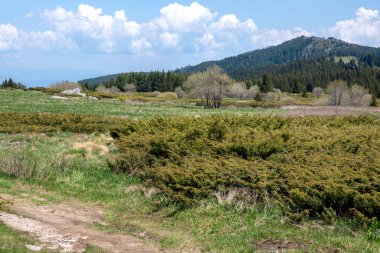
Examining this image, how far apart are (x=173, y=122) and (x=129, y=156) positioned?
3.60 metres

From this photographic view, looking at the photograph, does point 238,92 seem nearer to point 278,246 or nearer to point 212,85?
point 212,85

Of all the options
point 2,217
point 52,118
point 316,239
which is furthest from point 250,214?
point 52,118

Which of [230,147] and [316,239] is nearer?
[316,239]

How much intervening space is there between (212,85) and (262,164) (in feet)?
198

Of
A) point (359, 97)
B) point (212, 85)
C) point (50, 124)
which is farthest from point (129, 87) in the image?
point (50, 124)

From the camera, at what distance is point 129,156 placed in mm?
15109

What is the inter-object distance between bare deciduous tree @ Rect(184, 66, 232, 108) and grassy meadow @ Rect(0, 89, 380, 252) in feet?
171

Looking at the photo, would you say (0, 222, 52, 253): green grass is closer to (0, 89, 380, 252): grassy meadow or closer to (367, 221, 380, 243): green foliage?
(0, 89, 380, 252): grassy meadow

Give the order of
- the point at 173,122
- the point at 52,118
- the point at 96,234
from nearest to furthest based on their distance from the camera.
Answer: the point at 96,234, the point at 173,122, the point at 52,118

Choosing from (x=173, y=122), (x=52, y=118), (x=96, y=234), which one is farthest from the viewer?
(x=52, y=118)

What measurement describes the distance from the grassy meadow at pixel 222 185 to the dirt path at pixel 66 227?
39 centimetres

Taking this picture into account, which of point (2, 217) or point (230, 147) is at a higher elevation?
point (230, 147)

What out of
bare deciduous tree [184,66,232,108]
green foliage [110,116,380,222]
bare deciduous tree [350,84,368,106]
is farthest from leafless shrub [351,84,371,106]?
green foliage [110,116,380,222]

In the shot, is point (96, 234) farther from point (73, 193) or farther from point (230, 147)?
point (230, 147)
